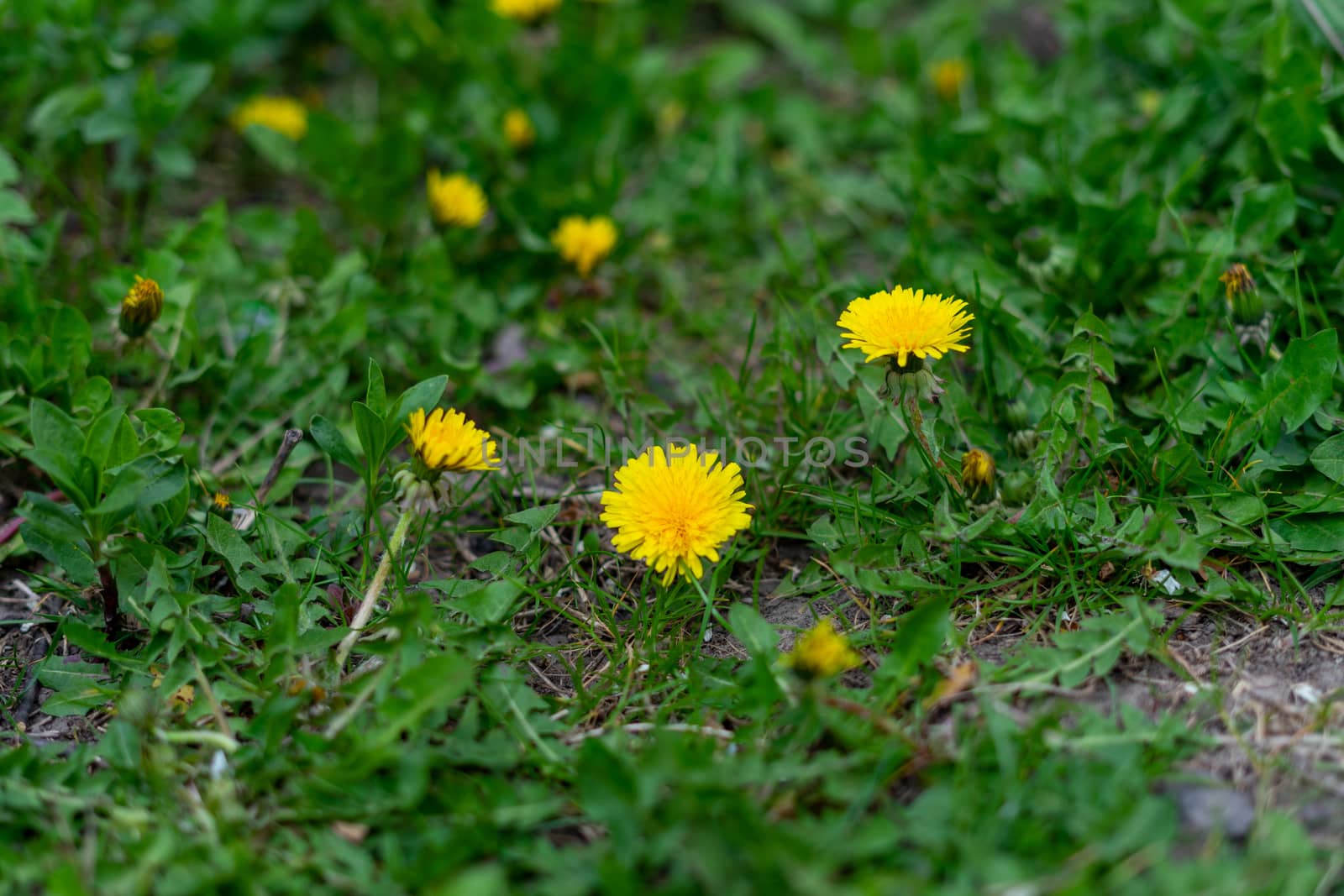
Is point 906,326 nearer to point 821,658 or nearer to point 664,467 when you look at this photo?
point 664,467

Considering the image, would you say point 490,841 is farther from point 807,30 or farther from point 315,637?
point 807,30

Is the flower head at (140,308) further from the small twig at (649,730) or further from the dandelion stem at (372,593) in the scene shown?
the small twig at (649,730)

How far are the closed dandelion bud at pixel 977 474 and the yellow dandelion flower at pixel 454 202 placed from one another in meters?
1.47

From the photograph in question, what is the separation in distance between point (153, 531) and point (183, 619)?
0.89 feet

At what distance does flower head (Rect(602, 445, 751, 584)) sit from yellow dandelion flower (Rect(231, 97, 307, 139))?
2.06m

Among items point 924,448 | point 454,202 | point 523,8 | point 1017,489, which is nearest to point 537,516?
point 924,448

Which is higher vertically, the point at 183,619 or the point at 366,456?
the point at 366,456

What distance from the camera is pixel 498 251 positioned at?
295 centimetres

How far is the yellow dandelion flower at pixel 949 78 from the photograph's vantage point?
11.1ft

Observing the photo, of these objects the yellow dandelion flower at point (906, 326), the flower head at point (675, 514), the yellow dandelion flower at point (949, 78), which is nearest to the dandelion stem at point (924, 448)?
the yellow dandelion flower at point (906, 326)

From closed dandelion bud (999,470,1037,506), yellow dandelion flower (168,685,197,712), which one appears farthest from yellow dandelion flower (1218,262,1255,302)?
yellow dandelion flower (168,685,197,712)

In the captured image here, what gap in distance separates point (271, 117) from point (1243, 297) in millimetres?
2787

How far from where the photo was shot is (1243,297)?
2158 millimetres

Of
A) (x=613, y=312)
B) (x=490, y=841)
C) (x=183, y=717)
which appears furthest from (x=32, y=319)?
(x=490, y=841)
